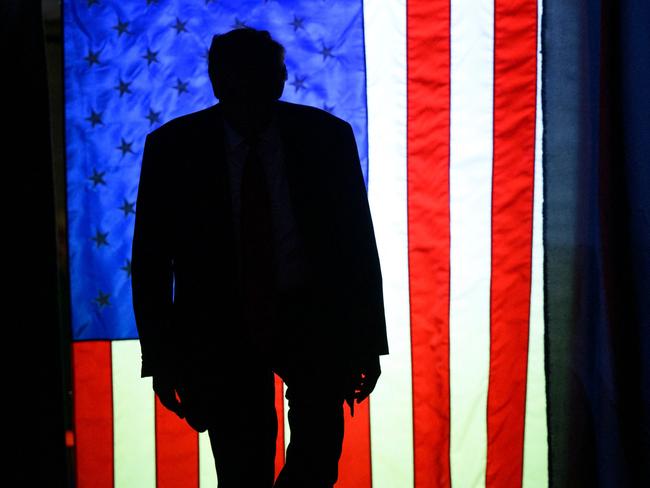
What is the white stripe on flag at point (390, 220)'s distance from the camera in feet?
5.04

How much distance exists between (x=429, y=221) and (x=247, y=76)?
612 millimetres

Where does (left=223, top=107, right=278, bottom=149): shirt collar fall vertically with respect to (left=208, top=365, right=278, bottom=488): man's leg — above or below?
above

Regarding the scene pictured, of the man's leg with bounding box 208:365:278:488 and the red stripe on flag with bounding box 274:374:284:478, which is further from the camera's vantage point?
the red stripe on flag with bounding box 274:374:284:478

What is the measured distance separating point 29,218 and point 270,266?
2.02 feet

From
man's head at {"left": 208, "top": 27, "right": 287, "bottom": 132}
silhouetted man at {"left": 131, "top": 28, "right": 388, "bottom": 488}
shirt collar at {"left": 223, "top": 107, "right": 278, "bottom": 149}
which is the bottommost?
silhouetted man at {"left": 131, "top": 28, "right": 388, "bottom": 488}

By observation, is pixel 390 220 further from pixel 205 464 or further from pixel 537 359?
pixel 205 464

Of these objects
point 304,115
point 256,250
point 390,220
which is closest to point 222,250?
point 256,250

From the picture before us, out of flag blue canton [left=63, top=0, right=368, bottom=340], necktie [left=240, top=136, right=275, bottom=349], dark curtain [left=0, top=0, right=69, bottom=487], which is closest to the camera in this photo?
necktie [left=240, top=136, right=275, bottom=349]

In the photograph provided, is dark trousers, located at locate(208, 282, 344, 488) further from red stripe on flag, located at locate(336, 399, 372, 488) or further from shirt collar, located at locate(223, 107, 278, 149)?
shirt collar, located at locate(223, 107, 278, 149)

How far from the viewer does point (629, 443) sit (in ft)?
4.95

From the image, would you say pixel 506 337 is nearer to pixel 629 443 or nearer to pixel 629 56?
pixel 629 443

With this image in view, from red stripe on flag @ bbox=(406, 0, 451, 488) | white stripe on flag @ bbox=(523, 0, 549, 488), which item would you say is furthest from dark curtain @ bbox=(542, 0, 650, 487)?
red stripe on flag @ bbox=(406, 0, 451, 488)

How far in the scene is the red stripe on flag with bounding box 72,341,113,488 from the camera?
5.08 feet

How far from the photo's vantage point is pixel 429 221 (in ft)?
5.12
